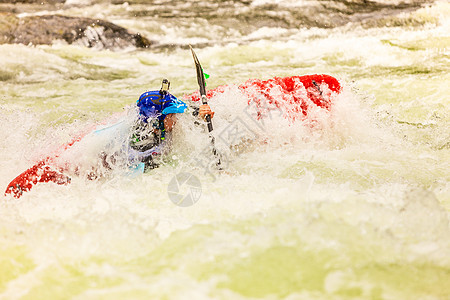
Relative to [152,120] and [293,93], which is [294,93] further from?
[152,120]

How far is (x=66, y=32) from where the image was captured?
8023 mm

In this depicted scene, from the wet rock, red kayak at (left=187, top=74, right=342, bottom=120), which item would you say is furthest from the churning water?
the wet rock

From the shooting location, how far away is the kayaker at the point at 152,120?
2.58 m

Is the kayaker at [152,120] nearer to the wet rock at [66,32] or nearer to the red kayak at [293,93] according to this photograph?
the red kayak at [293,93]

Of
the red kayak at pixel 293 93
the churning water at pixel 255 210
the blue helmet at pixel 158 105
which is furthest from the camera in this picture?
the red kayak at pixel 293 93

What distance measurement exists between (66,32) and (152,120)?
6.61 m

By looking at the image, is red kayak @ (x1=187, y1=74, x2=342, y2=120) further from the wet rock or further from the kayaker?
the wet rock

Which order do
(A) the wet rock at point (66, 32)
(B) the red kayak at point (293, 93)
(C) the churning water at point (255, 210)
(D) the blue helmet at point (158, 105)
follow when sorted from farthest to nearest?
(A) the wet rock at point (66, 32) → (B) the red kayak at point (293, 93) → (D) the blue helmet at point (158, 105) → (C) the churning water at point (255, 210)

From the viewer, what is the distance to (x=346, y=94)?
3.49 meters

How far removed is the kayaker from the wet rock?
6039 millimetres

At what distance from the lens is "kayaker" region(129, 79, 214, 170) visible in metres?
2.58

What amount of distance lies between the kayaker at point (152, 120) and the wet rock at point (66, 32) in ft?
19.8

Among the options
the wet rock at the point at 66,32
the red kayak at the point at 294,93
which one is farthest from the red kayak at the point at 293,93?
the wet rock at the point at 66,32

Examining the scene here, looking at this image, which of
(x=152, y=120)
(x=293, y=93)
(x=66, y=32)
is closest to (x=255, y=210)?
(x=152, y=120)
